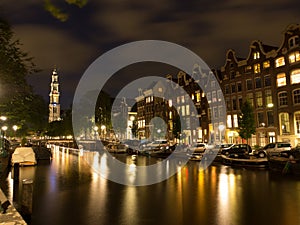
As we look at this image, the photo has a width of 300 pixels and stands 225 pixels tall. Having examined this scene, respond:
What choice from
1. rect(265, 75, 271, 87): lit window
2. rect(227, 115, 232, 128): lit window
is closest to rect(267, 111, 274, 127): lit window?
rect(265, 75, 271, 87): lit window

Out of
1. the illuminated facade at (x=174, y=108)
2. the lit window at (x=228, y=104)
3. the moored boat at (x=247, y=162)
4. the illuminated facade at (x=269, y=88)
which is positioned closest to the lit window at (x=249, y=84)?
the illuminated facade at (x=269, y=88)

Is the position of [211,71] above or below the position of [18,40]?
above

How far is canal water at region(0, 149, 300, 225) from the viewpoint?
1022 centimetres

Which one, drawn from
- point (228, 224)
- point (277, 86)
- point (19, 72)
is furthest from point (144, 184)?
point (277, 86)

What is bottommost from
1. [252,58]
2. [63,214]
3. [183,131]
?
[63,214]

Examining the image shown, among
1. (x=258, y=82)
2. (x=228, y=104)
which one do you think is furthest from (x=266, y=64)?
(x=228, y=104)

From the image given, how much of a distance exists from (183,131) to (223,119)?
12.8 m

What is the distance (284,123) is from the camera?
155 ft

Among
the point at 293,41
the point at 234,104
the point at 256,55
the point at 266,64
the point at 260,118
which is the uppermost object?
the point at 293,41

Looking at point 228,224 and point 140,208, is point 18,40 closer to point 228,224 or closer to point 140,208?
point 140,208

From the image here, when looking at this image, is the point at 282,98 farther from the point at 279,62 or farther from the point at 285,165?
the point at 285,165

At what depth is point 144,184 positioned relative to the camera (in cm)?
1788

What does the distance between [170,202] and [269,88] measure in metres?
41.6

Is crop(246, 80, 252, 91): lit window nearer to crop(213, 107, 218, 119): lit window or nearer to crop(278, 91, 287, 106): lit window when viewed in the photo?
crop(278, 91, 287, 106): lit window
